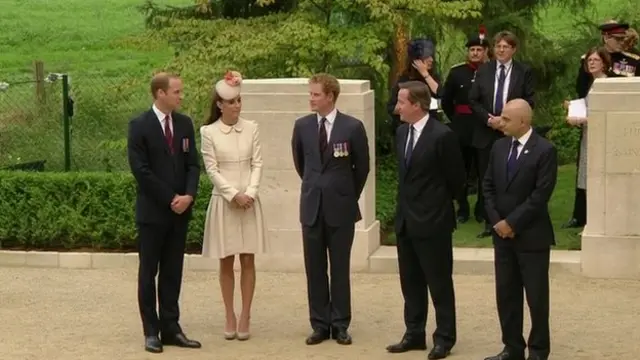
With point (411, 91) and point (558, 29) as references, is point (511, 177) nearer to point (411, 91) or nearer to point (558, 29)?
point (411, 91)

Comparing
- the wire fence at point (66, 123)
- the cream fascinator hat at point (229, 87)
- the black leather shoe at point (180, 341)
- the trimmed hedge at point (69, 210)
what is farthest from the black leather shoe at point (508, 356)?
the wire fence at point (66, 123)

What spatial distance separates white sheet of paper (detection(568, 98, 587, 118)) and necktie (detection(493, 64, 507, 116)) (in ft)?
2.05

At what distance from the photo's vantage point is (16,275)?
13.2 metres

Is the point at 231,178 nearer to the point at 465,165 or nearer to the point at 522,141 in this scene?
the point at 522,141

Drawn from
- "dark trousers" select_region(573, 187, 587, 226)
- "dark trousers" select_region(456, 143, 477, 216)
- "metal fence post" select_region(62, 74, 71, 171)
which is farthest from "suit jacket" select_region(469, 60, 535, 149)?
"metal fence post" select_region(62, 74, 71, 171)

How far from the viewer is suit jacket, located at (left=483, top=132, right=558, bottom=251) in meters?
9.38

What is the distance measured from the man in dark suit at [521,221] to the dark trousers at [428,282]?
0.47 meters

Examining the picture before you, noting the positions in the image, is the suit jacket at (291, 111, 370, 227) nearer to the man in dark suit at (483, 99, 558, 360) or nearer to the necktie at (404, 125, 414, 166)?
the necktie at (404, 125, 414, 166)

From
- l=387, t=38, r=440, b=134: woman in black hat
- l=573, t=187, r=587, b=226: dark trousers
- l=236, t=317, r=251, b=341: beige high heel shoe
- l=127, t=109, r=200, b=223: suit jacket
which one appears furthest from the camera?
l=573, t=187, r=587, b=226: dark trousers

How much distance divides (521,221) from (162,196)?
8.10 feet

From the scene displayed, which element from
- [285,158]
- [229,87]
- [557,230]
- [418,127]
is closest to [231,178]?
[229,87]

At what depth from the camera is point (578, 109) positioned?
42.9 ft

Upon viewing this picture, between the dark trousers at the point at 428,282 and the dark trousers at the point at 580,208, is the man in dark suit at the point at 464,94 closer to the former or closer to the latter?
the dark trousers at the point at 580,208

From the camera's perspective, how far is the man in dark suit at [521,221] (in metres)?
9.41
